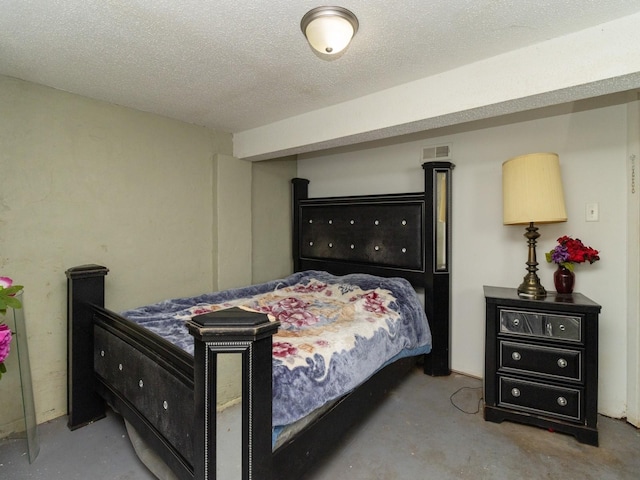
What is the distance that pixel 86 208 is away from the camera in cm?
233

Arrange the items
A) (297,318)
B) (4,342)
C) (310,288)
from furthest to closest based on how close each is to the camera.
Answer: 1. (310,288)
2. (297,318)
3. (4,342)

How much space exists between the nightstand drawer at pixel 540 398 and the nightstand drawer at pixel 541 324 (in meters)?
0.32

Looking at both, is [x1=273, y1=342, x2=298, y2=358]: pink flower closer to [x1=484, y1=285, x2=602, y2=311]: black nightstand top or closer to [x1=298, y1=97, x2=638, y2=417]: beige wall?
[x1=484, y1=285, x2=602, y2=311]: black nightstand top

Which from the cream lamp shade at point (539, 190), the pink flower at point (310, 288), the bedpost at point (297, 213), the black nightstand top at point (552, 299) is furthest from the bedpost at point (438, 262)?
the bedpost at point (297, 213)

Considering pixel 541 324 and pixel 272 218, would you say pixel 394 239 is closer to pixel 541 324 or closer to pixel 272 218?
pixel 541 324

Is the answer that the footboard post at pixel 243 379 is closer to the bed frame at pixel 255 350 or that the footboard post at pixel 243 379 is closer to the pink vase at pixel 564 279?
the bed frame at pixel 255 350

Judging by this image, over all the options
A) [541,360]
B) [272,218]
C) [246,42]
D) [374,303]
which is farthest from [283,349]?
[272,218]

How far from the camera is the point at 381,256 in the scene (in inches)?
123

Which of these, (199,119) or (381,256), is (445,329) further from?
(199,119)

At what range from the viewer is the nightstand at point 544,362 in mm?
1942

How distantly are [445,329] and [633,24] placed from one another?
86.7 inches

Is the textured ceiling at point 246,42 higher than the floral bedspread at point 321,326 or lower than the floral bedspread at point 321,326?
higher

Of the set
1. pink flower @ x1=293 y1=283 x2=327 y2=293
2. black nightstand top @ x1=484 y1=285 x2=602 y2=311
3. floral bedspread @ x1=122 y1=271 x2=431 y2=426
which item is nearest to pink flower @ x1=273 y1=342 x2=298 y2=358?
floral bedspread @ x1=122 y1=271 x2=431 y2=426

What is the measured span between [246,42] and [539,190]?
6.36 ft
